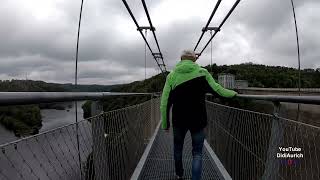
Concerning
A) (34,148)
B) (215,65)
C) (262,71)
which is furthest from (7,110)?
(262,71)

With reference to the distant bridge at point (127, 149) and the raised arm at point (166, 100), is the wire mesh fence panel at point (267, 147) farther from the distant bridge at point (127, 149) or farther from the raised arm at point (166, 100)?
the raised arm at point (166, 100)

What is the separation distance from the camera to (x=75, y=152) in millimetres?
2092

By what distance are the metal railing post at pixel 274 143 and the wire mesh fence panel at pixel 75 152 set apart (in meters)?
1.08

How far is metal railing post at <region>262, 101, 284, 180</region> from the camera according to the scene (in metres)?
2.62

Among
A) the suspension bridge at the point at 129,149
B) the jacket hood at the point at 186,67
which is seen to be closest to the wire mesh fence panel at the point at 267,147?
the suspension bridge at the point at 129,149

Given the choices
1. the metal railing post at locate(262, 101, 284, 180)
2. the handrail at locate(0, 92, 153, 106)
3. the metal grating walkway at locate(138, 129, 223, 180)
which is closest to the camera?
the handrail at locate(0, 92, 153, 106)

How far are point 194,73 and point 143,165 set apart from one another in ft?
5.48

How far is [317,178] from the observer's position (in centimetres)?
200

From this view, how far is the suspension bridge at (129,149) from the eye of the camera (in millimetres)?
1387

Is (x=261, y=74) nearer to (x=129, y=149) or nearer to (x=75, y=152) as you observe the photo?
(x=129, y=149)

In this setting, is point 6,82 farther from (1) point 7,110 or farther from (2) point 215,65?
(2) point 215,65

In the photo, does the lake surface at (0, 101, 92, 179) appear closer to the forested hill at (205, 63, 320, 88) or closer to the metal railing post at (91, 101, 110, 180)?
the metal railing post at (91, 101, 110, 180)

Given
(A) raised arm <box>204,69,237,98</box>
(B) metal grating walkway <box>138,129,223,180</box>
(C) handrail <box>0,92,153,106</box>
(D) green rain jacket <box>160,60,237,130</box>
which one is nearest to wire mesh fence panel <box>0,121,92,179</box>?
(C) handrail <box>0,92,153,106</box>

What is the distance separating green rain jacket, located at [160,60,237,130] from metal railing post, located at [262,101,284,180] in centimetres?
106
